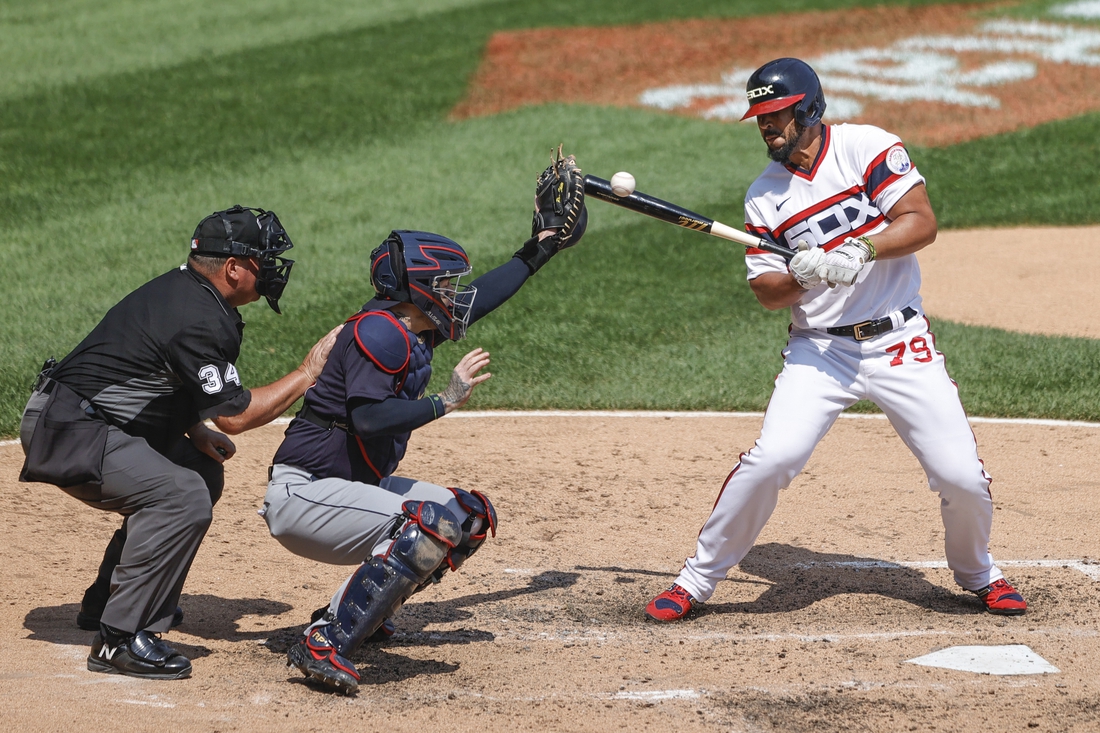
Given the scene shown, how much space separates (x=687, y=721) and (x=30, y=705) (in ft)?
7.38

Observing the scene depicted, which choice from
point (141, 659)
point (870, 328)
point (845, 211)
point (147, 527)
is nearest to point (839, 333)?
point (870, 328)

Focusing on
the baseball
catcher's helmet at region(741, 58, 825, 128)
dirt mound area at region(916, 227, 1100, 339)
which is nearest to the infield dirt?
the baseball

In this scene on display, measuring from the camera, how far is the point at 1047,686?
4.54m

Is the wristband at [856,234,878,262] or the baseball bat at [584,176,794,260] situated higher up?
the baseball bat at [584,176,794,260]

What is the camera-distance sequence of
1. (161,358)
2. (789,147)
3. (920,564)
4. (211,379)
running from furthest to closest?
(920,564), (789,147), (161,358), (211,379)

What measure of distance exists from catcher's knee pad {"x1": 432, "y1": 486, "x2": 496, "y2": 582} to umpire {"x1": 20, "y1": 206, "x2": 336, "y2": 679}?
777 mm

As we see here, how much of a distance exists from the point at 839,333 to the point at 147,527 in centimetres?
289

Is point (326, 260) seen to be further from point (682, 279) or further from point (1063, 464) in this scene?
point (1063, 464)

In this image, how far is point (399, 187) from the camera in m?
13.6

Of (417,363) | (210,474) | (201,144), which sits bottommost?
(210,474)

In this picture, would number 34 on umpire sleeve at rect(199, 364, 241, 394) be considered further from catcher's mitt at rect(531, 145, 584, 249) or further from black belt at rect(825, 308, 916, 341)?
black belt at rect(825, 308, 916, 341)

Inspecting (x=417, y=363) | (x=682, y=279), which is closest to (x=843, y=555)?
(x=417, y=363)

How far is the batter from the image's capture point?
5.16 meters

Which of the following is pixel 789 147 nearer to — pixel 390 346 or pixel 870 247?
pixel 870 247
